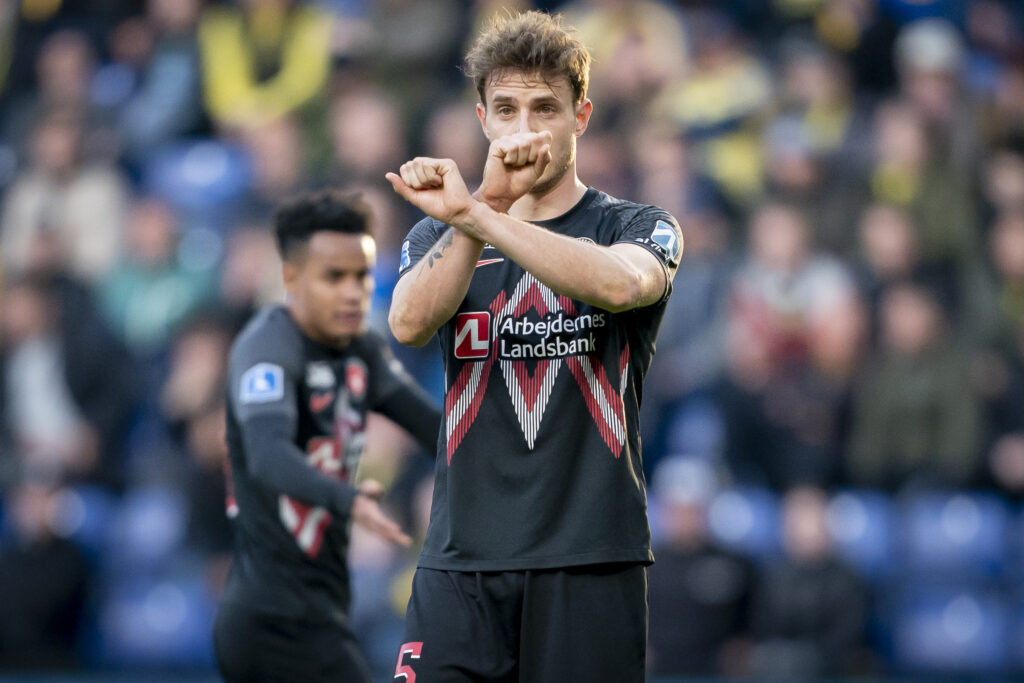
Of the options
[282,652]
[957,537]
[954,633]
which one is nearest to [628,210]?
[282,652]

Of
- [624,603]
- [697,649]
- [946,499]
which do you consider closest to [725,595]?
[697,649]

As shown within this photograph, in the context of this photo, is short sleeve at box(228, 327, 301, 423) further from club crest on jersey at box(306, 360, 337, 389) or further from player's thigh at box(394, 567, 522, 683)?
player's thigh at box(394, 567, 522, 683)

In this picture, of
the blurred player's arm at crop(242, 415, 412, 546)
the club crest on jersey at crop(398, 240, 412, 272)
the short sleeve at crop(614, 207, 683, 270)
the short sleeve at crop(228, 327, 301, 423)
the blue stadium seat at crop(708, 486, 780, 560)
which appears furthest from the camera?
the blue stadium seat at crop(708, 486, 780, 560)

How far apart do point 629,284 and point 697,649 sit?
20.1ft

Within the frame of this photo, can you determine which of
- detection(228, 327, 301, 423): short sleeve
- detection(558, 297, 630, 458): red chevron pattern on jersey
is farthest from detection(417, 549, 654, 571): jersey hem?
detection(228, 327, 301, 423): short sleeve

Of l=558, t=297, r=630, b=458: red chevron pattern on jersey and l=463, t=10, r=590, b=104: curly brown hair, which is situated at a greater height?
l=463, t=10, r=590, b=104: curly brown hair

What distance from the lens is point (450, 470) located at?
382 cm

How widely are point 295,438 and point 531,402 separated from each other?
1621mm

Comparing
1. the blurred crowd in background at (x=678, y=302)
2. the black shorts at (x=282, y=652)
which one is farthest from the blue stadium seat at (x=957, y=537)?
the black shorts at (x=282, y=652)

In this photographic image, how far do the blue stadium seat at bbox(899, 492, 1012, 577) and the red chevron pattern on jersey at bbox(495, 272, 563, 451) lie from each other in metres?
6.14

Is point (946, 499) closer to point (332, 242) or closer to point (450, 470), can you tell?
point (332, 242)

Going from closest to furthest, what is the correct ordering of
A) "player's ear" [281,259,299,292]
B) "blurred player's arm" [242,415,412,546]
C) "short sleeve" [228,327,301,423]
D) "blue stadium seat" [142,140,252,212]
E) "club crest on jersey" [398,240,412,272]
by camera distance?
"club crest on jersey" [398,240,412,272], "blurred player's arm" [242,415,412,546], "short sleeve" [228,327,301,423], "player's ear" [281,259,299,292], "blue stadium seat" [142,140,252,212]

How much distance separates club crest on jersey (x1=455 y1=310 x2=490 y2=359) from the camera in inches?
150

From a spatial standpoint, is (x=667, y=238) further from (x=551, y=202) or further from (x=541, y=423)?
(x=541, y=423)
